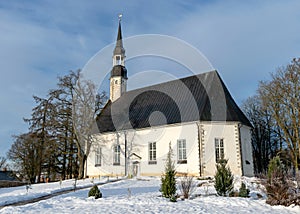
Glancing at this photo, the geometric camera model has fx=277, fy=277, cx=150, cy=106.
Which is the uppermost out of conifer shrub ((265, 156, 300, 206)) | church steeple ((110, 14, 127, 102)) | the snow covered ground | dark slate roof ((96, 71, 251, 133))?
church steeple ((110, 14, 127, 102))

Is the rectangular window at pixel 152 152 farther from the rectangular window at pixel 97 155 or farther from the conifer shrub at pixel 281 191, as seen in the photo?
the conifer shrub at pixel 281 191

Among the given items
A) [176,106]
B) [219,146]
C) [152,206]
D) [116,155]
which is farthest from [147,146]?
[152,206]

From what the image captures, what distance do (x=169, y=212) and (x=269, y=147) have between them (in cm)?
2762

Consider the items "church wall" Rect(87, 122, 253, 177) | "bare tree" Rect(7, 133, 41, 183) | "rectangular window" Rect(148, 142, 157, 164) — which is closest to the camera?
"church wall" Rect(87, 122, 253, 177)

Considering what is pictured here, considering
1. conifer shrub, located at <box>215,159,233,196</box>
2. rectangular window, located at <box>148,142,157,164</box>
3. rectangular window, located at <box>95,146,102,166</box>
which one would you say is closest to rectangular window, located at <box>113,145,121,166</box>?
rectangular window, located at <box>95,146,102,166</box>

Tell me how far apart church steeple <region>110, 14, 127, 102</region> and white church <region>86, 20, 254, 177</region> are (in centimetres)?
301

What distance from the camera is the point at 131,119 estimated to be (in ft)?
82.0

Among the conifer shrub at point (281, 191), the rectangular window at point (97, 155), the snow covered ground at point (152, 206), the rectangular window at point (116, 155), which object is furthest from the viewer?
the rectangular window at point (97, 155)

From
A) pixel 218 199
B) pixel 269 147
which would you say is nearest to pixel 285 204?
pixel 218 199

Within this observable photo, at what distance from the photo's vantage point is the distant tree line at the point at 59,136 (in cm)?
2562

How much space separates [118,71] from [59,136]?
928 centimetres

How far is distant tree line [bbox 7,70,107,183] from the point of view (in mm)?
25625

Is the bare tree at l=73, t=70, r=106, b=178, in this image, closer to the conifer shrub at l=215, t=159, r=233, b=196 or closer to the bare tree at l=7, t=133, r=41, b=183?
the bare tree at l=7, t=133, r=41, b=183

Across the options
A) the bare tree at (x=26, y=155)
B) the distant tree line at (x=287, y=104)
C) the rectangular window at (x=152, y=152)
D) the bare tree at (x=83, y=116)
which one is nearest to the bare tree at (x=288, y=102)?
the distant tree line at (x=287, y=104)
